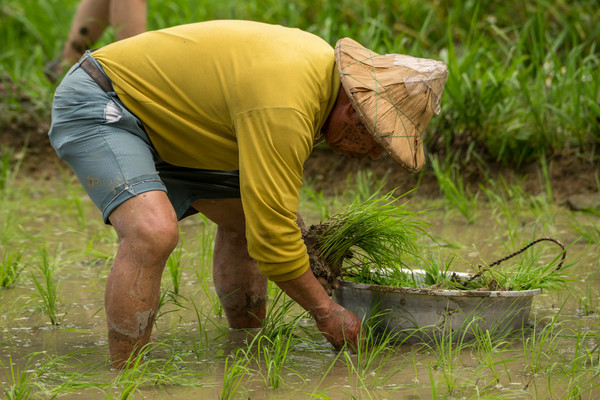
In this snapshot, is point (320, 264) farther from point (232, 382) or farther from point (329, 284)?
point (232, 382)

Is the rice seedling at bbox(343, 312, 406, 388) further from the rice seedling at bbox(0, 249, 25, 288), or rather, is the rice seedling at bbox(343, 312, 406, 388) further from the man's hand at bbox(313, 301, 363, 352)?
the rice seedling at bbox(0, 249, 25, 288)

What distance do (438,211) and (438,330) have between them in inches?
78.6

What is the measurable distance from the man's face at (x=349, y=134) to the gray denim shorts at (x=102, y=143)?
58cm

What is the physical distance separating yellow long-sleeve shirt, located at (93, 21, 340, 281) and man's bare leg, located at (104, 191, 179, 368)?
10.2 inches

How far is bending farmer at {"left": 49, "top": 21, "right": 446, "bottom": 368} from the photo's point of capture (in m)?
2.33

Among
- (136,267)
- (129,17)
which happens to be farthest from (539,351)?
(129,17)

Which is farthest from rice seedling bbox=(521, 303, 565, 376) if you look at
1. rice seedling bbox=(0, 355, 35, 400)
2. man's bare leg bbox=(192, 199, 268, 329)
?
rice seedling bbox=(0, 355, 35, 400)

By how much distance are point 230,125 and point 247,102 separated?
0.16m

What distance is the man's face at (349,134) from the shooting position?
8.13 ft

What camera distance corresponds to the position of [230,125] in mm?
2469

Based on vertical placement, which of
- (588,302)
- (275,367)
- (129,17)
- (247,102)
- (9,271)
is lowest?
(9,271)

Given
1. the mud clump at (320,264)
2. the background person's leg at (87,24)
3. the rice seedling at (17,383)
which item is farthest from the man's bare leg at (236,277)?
the background person's leg at (87,24)

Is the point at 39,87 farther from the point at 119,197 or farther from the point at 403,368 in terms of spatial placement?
the point at 403,368

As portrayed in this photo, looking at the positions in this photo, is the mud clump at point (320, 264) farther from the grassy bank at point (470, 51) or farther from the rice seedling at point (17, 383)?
the grassy bank at point (470, 51)
